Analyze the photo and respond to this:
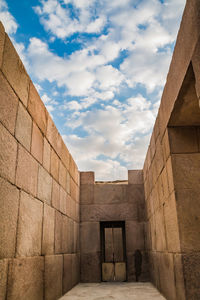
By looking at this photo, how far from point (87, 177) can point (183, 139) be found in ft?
15.1

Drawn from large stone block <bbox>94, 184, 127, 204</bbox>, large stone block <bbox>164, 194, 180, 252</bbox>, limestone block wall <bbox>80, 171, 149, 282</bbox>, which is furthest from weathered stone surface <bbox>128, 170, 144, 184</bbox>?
large stone block <bbox>164, 194, 180, 252</bbox>

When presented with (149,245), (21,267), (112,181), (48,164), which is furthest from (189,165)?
(112,181)

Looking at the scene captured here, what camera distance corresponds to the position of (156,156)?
5.25m

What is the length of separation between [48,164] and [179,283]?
272 cm

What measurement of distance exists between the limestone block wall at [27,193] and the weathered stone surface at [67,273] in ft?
0.06

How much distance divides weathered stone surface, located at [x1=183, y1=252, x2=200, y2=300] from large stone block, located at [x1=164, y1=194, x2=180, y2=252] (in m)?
0.21

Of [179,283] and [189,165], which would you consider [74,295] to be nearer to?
[179,283]

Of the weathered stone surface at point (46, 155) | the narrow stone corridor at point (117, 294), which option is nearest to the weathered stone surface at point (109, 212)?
the narrow stone corridor at point (117, 294)

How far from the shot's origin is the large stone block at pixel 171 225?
3770 mm

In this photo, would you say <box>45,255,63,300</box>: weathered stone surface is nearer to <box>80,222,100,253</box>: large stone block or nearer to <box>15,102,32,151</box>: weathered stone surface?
<box>15,102,32,151</box>: weathered stone surface

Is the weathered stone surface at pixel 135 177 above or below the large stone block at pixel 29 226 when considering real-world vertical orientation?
above

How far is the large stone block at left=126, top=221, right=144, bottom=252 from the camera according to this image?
738 cm

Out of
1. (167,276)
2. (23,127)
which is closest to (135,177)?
(167,276)

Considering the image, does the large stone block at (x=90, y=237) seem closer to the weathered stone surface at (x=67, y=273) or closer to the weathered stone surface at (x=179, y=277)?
the weathered stone surface at (x=67, y=273)
